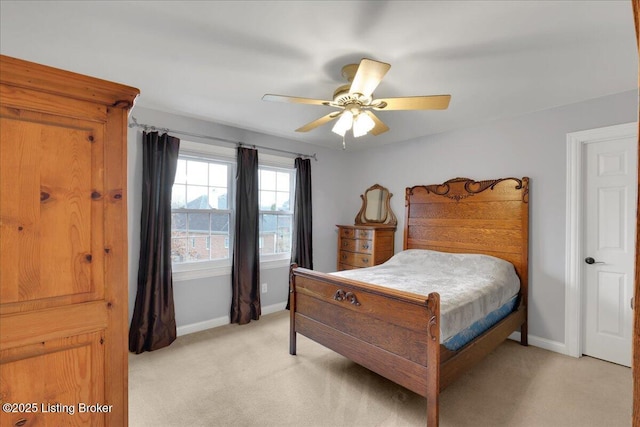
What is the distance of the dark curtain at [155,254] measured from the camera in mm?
2791

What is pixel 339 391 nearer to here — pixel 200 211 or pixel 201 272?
pixel 201 272

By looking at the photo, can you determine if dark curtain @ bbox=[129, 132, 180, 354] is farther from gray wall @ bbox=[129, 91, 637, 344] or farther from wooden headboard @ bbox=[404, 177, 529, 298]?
wooden headboard @ bbox=[404, 177, 529, 298]

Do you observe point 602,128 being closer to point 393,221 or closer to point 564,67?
point 564,67

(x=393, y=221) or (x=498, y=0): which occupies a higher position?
(x=498, y=0)

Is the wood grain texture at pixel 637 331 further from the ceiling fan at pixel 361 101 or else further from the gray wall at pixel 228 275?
the gray wall at pixel 228 275

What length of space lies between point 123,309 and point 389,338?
1540 mm

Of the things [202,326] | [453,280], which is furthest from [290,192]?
[453,280]

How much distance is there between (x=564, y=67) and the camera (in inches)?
83.6

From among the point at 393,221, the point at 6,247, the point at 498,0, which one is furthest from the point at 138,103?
the point at 393,221

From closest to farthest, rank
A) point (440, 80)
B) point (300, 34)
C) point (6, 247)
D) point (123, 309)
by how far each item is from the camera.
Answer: point (6, 247) < point (123, 309) < point (300, 34) < point (440, 80)

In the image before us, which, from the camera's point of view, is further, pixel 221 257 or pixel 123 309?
pixel 221 257

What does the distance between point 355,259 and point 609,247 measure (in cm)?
261

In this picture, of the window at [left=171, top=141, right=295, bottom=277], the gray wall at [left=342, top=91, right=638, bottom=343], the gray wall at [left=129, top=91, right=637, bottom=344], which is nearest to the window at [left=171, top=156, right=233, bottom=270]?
the window at [left=171, top=141, right=295, bottom=277]

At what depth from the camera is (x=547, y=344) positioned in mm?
2877
